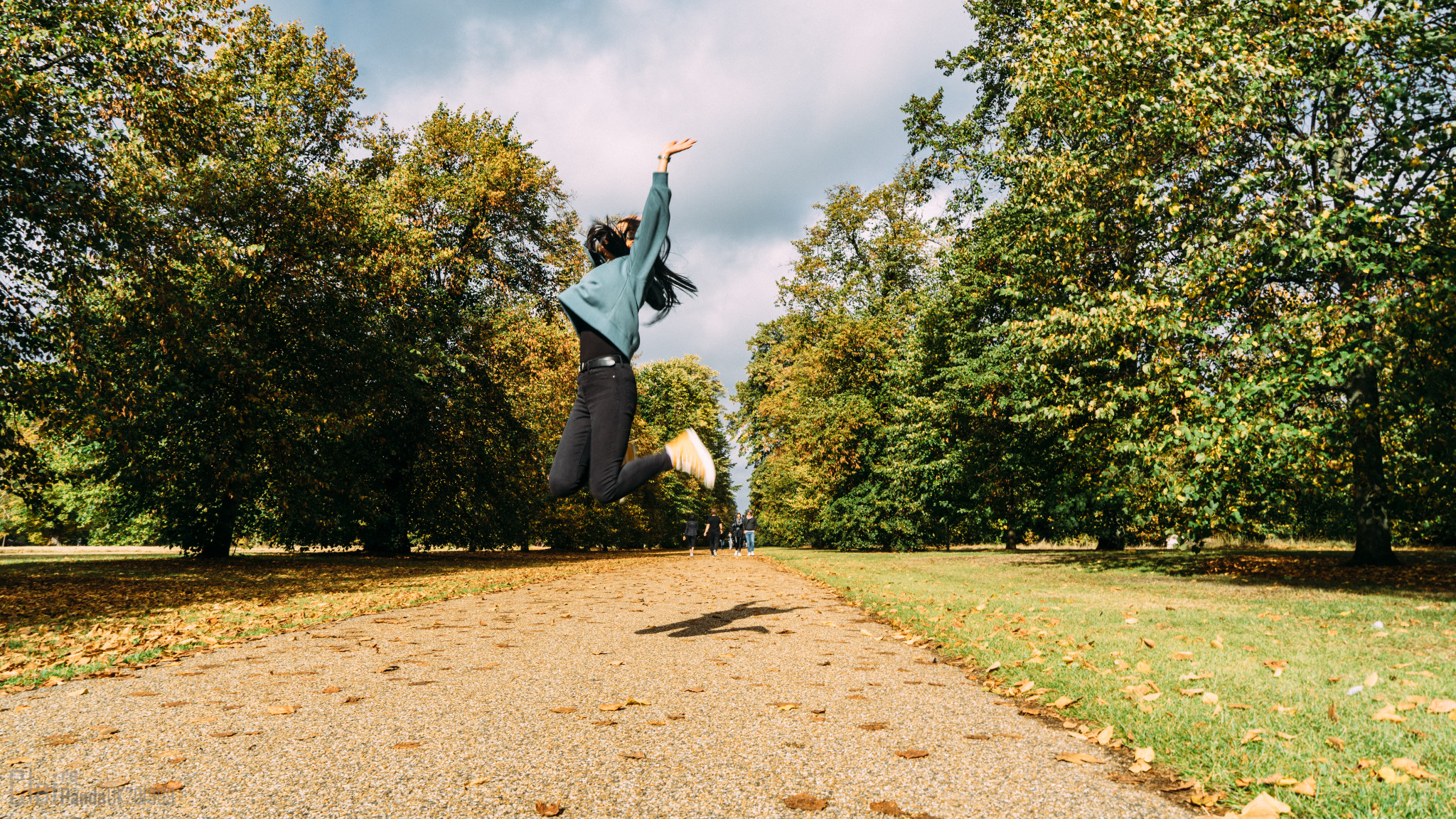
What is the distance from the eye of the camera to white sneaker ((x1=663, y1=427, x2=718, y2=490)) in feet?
16.4

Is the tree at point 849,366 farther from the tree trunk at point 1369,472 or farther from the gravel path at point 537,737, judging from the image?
the gravel path at point 537,737

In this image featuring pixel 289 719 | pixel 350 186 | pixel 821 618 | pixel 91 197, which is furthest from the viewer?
pixel 350 186

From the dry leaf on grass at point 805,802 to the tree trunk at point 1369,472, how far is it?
11347mm

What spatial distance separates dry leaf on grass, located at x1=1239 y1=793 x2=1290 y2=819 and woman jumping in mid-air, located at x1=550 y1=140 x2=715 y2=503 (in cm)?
327

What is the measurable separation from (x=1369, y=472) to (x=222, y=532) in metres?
24.0

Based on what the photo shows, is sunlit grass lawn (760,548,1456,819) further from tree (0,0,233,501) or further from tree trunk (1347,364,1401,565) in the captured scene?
tree (0,0,233,501)

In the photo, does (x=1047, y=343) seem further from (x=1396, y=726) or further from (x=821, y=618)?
(x=1396, y=726)

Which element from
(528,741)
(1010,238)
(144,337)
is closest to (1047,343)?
(1010,238)

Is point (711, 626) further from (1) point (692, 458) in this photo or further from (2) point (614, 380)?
(2) point (614, 380)

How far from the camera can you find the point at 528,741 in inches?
121

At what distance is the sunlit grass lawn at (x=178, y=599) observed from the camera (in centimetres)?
525

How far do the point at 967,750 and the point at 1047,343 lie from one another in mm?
10852

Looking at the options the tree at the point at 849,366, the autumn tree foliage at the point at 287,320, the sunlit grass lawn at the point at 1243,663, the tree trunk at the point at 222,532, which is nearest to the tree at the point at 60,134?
the autumn tree foliage at the point at 287,320

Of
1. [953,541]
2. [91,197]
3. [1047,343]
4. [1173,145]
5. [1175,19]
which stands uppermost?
[1175,19]
